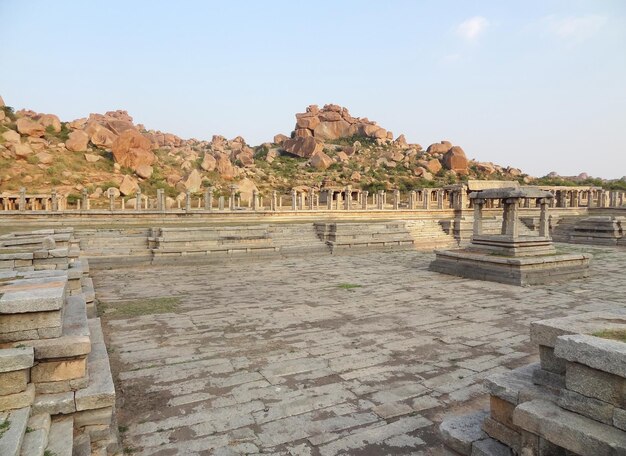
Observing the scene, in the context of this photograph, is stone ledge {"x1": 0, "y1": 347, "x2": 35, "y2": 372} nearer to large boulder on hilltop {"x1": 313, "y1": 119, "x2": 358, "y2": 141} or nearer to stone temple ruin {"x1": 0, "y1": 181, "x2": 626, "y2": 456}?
stone temple ruin {"x1": 0, "y1": 181, "x2": 626, "y2": 456}

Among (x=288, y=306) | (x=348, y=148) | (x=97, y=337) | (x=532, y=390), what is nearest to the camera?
(x=532, y=390)

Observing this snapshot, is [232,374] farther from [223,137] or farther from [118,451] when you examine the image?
[223,137]

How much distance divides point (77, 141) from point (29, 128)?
4443mm

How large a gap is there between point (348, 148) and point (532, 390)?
225 feet

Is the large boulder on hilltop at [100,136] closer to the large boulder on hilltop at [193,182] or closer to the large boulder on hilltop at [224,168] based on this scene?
the large boulder on hilltop at [193,182]

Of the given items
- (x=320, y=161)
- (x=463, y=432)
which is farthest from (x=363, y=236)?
(x=320, y=161)

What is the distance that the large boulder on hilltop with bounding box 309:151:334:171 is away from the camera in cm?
5984

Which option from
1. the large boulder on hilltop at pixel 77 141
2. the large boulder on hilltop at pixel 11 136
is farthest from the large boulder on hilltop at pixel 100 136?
the large boulder on hilltop at pixel 11 136

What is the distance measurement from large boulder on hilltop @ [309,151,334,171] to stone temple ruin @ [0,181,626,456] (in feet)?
159

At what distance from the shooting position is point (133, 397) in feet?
13.1

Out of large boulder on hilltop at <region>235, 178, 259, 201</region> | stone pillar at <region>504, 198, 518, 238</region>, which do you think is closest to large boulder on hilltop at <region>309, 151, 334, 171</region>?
large boulder on hilltop at <region>235, 178, 259, 201</region>

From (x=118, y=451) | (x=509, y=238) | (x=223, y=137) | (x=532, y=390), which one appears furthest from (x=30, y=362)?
(x=223, y=137)

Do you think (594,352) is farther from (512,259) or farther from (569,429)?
(512,259)

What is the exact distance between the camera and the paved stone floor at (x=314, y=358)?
338 cm
